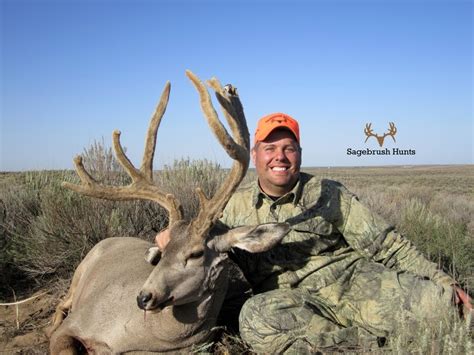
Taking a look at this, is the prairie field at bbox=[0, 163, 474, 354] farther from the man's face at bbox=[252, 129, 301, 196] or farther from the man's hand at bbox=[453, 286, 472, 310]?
the man's face at bbox=[252, 129, 301, 196]

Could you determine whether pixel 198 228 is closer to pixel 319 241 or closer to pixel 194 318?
pixel 194 318

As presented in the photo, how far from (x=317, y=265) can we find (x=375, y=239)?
22.1 inches

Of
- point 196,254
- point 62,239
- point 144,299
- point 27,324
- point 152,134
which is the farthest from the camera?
point 62,239

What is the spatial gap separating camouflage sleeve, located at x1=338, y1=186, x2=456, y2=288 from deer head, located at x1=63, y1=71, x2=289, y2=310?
990mm

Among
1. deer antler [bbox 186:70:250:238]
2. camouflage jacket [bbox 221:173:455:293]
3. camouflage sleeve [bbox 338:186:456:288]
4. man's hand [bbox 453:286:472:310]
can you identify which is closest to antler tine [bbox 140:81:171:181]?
deer antler [bbox 186:70:250:238]

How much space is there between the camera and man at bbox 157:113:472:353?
366 centimetres

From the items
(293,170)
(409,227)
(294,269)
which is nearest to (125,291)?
(294,269)

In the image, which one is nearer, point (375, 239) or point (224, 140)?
point (224, 140)

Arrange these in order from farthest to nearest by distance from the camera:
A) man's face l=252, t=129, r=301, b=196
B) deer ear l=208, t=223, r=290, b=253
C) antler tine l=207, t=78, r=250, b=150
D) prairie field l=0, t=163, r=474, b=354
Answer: prairie field l=0, t=163, r=474, b=354, man's face l=252, t=129, r=301, b=196, deer ear l=208, t=223, r=290, b=253, antler tine l=207, t=78, r=250, b=150

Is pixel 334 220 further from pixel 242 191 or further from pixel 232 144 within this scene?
pixel 232 144

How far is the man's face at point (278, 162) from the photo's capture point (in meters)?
4.18

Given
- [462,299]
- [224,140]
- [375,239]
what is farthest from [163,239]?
[462,299]

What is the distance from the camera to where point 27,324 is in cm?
468

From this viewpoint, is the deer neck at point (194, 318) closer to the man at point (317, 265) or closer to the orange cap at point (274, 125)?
the man at point (317, 265)
